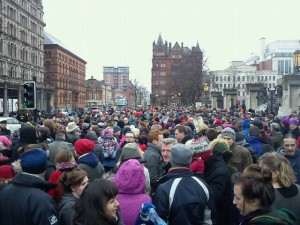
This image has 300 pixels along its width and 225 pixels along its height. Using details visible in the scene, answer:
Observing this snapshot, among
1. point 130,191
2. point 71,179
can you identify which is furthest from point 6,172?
point 130,191

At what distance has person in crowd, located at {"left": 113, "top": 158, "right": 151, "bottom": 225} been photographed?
443cm

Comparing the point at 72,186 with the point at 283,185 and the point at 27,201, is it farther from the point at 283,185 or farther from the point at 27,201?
the point at 283,185

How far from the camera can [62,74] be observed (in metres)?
96.3

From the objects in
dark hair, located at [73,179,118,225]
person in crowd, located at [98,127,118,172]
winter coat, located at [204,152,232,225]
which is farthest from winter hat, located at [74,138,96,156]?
dark hair, located at [73,179,118,225]

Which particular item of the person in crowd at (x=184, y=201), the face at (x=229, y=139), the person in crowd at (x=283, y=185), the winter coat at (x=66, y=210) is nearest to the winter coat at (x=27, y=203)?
the winter coat at (x=66, y=210)

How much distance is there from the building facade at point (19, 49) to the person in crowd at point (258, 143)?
48.6m

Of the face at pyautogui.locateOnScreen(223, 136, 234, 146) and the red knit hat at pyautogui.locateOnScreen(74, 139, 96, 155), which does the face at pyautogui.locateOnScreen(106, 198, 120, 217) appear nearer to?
the red knit hat at pyautogui.locateOnScreen(74, 139, 96, 155)

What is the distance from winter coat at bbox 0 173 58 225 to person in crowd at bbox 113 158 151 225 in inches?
28.9

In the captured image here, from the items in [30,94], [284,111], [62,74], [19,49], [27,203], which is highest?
[19,49]

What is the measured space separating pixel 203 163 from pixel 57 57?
88390mm

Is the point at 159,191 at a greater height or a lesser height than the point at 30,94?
lesser

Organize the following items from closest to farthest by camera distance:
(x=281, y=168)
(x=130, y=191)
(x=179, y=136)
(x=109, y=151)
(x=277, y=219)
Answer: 1. (x=277, y=219)
2. (x=130, y=191)
3. (x=281, y=168)
4. (x=109, y=151)
5. (x=179, y=136)

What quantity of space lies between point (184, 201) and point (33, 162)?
1.78m

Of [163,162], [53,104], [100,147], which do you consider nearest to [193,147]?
[163,162]
